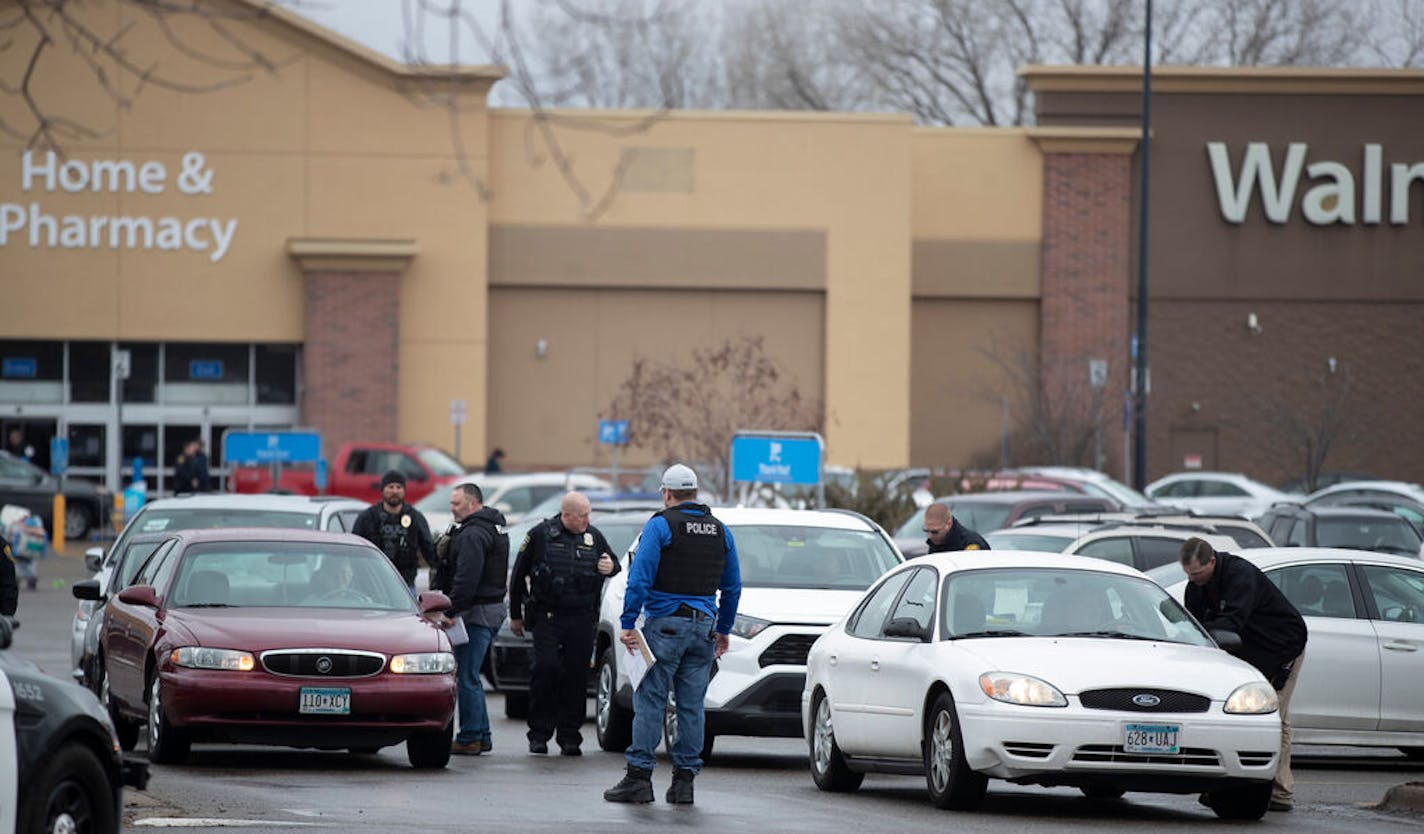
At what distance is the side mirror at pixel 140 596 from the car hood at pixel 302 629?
6.4 inches

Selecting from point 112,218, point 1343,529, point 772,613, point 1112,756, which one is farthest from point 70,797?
point 112,218

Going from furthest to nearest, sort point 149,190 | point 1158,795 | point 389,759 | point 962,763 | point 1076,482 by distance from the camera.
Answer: point 149,190 → point 1076,482 → point 389,759 → point 1158,795 → point 962,763

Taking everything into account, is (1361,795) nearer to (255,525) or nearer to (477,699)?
(477,699)

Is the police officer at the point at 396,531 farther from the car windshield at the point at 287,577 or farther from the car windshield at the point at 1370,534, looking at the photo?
the car windshield at the point at 1370,534

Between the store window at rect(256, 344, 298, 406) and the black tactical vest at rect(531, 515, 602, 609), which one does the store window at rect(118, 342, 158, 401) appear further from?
the black tactical vest at rect(531, 515, 602, 609)

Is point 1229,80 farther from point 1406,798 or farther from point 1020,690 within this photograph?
point 1020,690

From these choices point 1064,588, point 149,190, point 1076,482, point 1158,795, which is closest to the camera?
point 1064,588

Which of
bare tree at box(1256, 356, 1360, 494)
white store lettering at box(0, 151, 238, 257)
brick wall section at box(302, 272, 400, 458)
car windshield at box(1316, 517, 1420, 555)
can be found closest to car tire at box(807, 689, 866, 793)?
car windshield at box(1316, 517, 1420, 555)

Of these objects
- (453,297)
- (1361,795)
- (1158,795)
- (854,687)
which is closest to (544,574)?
(854,687)

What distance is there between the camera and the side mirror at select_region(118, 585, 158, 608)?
14.5 meters

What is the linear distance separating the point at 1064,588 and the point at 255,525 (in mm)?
7747

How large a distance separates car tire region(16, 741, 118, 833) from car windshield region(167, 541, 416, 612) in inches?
239

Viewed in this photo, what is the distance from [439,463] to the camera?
144 feet

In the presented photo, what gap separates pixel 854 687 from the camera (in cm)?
1351
